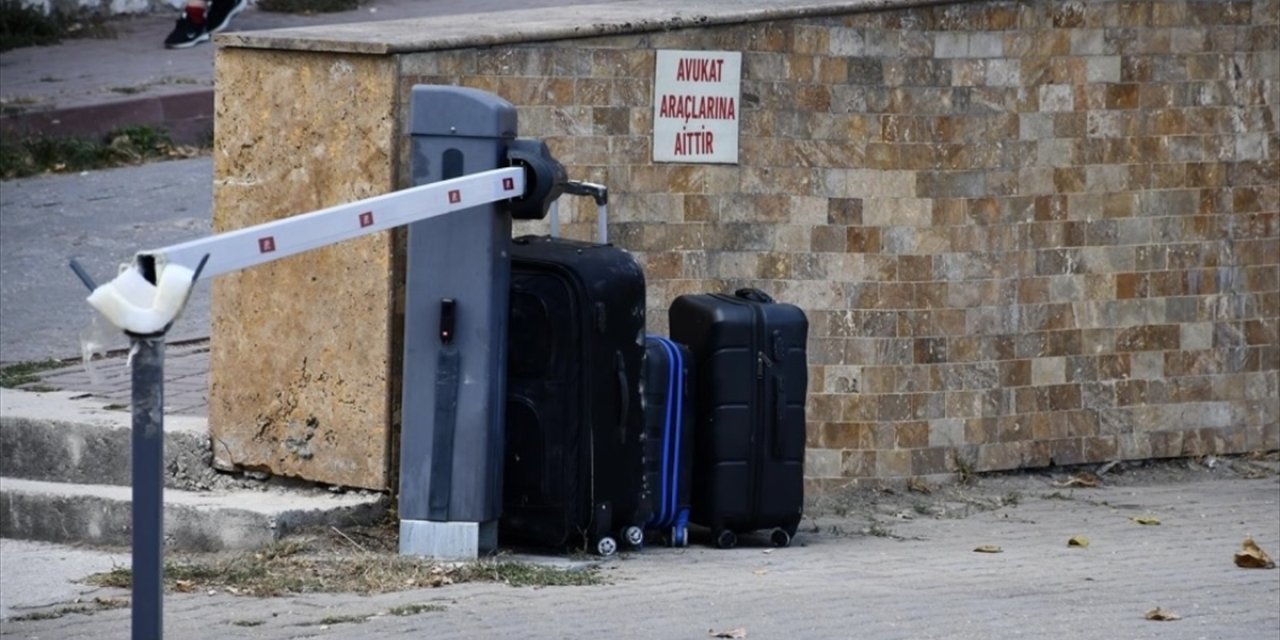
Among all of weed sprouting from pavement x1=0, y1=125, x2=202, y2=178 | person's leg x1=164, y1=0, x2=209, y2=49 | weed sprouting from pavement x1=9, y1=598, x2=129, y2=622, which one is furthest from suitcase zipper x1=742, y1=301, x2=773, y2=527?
person's leg x1=164, y1=0, x2=209, y2=49

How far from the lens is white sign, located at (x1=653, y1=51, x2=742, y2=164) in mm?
8000

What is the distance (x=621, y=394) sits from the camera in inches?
272

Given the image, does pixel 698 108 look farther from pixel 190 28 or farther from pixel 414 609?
pixel 190 28

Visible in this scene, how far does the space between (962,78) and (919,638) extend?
338 cm

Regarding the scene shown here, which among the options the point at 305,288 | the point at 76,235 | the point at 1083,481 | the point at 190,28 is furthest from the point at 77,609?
the point at 190,28

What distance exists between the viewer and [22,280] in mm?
10305

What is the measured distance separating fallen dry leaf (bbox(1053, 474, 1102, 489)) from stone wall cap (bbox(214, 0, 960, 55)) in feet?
7.04

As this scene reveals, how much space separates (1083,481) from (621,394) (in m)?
2.89

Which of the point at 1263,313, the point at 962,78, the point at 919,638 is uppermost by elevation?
the point at 962,78

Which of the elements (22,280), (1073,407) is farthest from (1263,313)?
(22,280)

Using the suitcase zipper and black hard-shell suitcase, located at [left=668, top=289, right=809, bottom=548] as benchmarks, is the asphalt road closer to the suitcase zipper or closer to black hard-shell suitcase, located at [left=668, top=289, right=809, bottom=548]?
black hard-shell suitcase, located at [left=668, top=289, right=809, bottom=548]

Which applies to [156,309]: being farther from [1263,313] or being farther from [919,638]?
[1263,313]

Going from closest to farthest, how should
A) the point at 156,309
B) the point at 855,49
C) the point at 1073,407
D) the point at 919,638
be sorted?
the point at 156,309, the point at 919,638, the point at 855,49, the point at 1073,407

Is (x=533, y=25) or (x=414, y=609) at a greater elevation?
(x=533, y=25)
